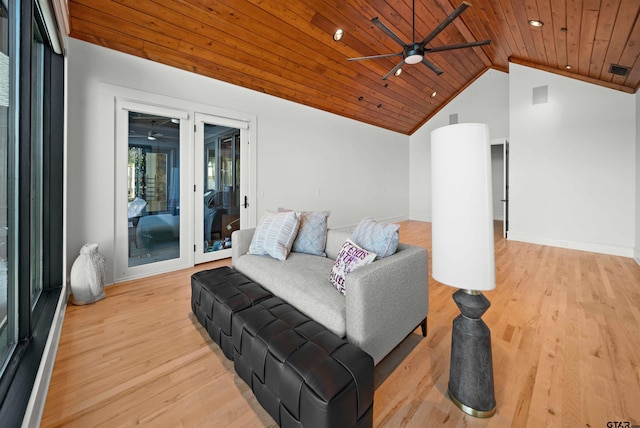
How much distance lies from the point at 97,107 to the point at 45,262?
1.70 metres

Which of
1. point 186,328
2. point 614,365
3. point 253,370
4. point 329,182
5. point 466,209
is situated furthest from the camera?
point 329,182

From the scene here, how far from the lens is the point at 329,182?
5730 millimetres

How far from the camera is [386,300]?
156 cm

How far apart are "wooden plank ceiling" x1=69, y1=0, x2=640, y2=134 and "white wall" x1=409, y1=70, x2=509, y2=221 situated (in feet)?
4.61

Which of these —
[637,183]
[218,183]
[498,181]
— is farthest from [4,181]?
[498,181]

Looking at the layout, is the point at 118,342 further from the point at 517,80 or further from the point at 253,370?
the point at 517,80

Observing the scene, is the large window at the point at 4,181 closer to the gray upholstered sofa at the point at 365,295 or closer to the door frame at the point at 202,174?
the gray upholstered sofa at the point at 365,295

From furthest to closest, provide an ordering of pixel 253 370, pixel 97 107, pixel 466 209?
pixel 97 107, pixel 253 370, pixel 466 209

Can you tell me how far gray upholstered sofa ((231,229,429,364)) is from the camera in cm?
143

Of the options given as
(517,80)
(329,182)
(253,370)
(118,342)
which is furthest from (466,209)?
(517,80)

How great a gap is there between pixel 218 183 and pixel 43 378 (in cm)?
285

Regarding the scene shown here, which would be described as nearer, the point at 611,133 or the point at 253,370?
the point at 253,370

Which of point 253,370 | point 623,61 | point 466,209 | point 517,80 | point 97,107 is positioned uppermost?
point 517,80

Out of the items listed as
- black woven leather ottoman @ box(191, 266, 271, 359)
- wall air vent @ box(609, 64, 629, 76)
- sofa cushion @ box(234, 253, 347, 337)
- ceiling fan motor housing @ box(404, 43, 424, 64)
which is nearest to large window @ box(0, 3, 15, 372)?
black woven leather ottoman @ box(191, 266, 271, 359)
